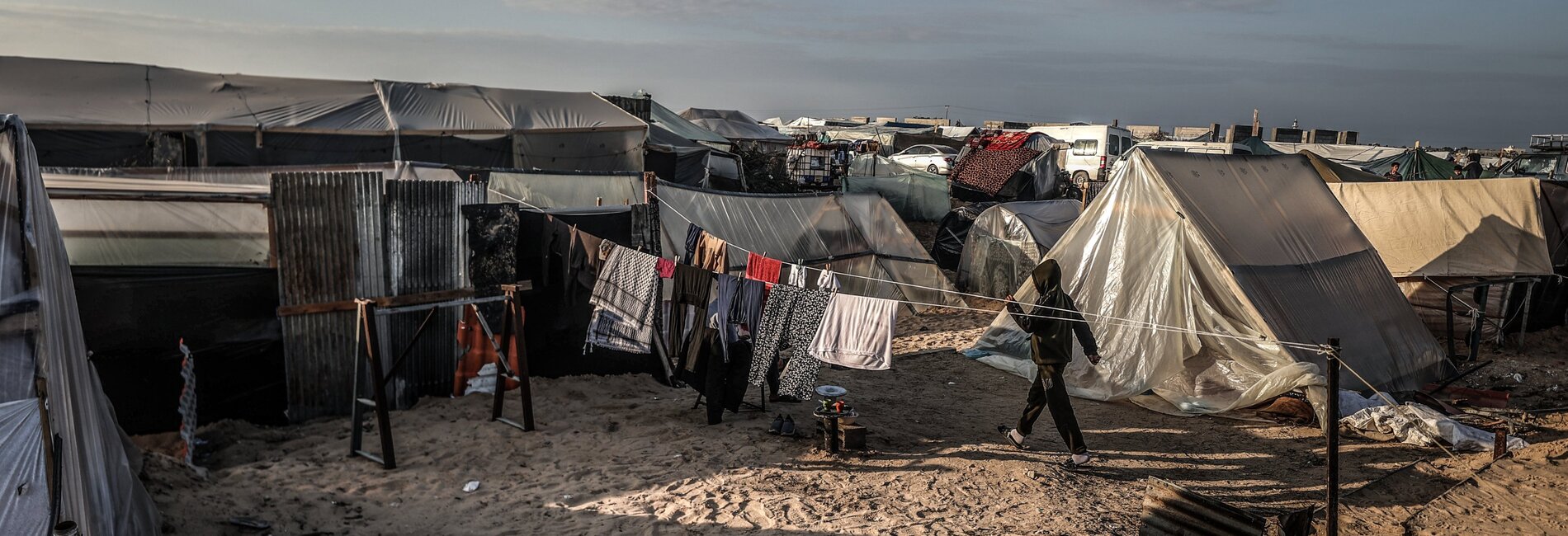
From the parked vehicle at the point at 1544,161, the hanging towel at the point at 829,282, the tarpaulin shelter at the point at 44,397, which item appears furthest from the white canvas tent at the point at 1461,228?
the tarpaulin shelter at the point at 44,397

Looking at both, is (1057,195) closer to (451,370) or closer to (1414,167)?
(1414,167)

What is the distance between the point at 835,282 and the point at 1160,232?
3.87 metres

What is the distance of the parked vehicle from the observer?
2052 centimetres

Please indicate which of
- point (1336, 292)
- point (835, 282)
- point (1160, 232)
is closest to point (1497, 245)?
point (1336, 292)

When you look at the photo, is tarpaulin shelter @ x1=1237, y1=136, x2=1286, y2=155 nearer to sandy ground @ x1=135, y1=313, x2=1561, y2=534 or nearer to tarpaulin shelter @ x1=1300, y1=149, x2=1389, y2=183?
tarpaulin shelter @ x1=1300, y1=149, x2=1389, y2=183

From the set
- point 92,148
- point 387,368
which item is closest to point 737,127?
point 92,148

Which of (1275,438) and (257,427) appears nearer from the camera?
(257,427)

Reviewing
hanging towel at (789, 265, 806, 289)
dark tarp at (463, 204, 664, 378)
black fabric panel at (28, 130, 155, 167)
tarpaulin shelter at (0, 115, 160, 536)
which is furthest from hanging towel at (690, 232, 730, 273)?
black fabric panel at (28, 130, 155, 167)

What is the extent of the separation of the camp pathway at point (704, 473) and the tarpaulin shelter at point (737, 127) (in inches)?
747

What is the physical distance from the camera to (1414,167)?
25.2 meters

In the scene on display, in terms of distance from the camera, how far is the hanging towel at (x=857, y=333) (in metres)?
7.12

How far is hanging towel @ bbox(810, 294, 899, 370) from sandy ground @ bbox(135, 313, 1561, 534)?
74cm

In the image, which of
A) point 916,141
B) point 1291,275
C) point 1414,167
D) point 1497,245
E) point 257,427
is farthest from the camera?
point 916,141

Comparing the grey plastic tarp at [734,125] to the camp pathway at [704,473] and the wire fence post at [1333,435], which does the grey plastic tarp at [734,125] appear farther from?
the wire fence post at [1333,435]
